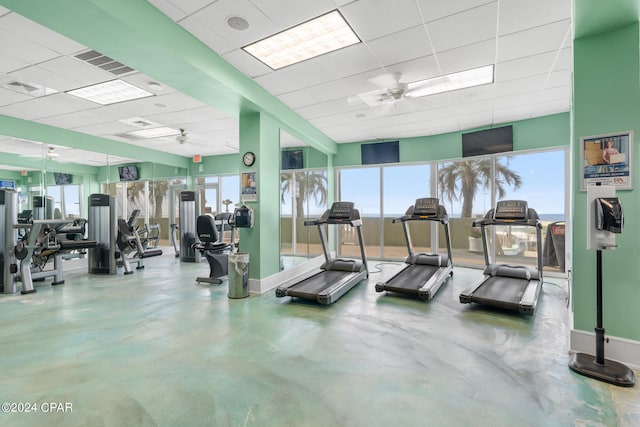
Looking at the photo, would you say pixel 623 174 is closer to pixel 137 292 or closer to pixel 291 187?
pixel 291 187

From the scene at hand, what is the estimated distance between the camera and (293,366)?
2.54 metres

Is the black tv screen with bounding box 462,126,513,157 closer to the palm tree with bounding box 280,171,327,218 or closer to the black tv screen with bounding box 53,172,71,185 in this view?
the palm tree with bounding box 280,171,327,218

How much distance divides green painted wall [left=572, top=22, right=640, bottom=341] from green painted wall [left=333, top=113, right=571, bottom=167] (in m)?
3.74

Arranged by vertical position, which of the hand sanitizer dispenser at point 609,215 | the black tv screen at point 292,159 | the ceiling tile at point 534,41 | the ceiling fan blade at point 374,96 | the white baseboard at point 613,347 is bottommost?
the white baseboard at point 613,347

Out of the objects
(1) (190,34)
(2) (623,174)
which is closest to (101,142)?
(1) (190,34)

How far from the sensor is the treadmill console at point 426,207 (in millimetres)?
5480

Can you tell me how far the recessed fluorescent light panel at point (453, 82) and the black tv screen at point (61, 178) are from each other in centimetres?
774

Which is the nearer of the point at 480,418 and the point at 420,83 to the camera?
the point at 480,418

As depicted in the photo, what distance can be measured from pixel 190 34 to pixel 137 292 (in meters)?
3.94

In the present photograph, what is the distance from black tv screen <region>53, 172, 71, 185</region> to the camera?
6804mm

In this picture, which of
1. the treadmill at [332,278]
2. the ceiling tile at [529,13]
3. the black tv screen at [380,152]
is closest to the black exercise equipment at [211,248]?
the treadmill at [332,278]

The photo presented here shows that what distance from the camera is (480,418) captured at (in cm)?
190

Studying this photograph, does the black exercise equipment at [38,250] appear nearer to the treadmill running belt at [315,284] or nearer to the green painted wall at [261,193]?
the green painted wall at [261,193]

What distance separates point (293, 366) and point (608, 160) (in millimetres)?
3177
